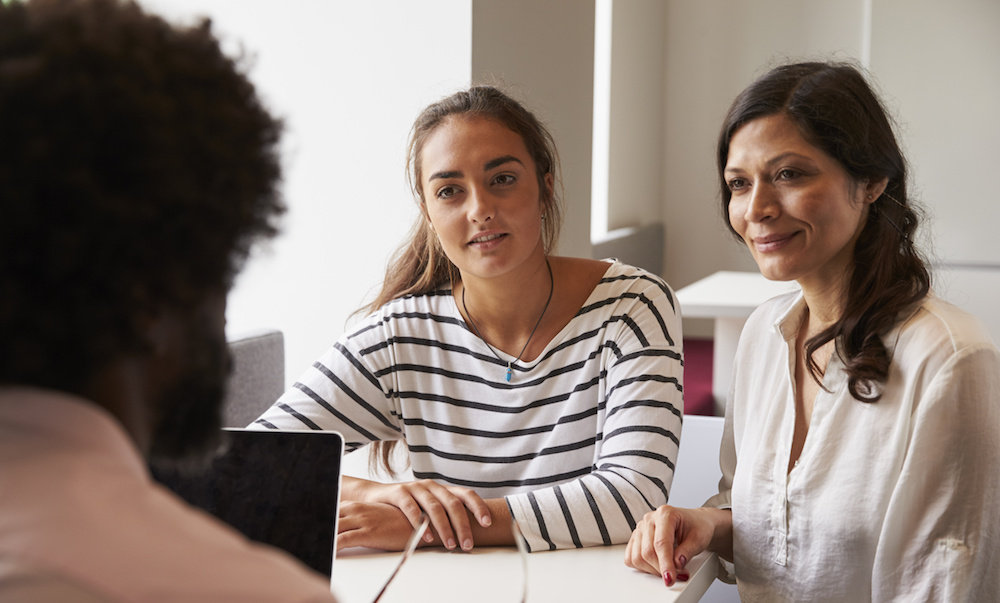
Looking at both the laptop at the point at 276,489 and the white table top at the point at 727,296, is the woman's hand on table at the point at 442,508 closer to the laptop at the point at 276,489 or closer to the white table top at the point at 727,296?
the laptop at the point at 276,489

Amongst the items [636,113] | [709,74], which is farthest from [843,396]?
[709,74]

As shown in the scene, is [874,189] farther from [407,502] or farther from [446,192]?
[407,502]

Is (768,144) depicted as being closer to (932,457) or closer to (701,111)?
(932,457)

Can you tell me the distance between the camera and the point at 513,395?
1.40m

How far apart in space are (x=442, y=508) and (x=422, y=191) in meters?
0.56

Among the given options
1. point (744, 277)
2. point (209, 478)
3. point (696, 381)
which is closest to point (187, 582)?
point (209, 478)

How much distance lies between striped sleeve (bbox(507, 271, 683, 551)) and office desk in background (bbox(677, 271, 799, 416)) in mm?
1594

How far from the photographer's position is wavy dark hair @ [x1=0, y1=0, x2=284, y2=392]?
0.39m

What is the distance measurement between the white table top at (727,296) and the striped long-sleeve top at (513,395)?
142 centimetres

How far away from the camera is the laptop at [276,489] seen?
0.90 m

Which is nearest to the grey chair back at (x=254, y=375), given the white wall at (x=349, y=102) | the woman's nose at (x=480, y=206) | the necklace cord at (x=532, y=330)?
the white wall at (x=349, y=102)

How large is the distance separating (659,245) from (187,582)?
5.31 m

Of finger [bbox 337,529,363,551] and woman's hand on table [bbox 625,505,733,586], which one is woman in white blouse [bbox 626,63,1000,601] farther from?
finger [bbox 337,529,363,551]

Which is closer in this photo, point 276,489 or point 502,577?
point 276,489
